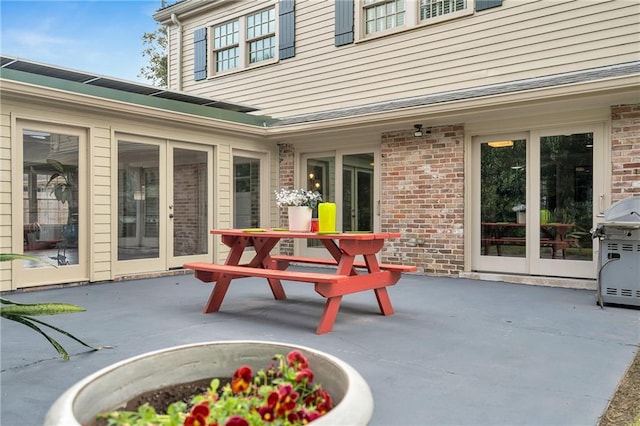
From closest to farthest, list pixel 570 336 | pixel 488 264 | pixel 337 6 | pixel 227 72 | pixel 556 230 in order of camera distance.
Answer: pixel 570 336 < pixel 556 230 < pixel 488 264 < pixel 337 6 < pixel 227 72

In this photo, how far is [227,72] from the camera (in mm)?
9484

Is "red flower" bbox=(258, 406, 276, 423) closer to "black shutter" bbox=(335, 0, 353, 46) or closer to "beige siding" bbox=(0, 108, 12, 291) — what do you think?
"beige siding" bbox=(0, 108, 12, 291)

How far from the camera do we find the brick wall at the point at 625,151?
5203 millimetres

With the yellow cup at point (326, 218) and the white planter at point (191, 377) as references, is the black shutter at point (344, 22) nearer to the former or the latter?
the yellow cup at point (326, 218)

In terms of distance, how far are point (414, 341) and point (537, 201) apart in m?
3.65

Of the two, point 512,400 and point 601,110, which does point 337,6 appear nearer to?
point 601,110

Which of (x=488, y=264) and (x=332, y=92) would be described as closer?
(x=488, y=264)

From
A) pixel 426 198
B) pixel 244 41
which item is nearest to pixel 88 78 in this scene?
pixel 244 41

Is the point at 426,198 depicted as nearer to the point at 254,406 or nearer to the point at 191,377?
the point at 191,377

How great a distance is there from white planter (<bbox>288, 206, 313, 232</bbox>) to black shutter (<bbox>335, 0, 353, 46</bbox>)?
4.69m

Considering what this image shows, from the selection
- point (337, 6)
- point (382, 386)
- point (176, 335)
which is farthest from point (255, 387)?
point (337, 6)

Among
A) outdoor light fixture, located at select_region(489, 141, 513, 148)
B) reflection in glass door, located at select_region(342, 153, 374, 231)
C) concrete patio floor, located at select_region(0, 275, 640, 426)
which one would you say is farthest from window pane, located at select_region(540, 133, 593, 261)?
reflection in glass door, located at select_region(342, 153, 374, 231)

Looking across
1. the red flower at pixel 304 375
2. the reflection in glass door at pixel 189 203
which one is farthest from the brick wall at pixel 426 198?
the red flower at pixel 304 375

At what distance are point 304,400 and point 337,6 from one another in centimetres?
782
